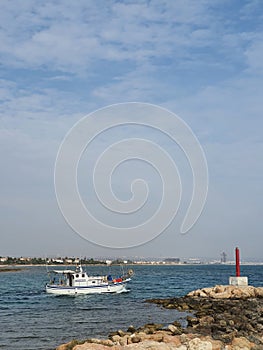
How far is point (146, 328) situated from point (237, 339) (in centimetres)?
715

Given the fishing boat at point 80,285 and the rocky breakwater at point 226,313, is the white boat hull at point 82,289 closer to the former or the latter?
the fishing boat at point 80,285

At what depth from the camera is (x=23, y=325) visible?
3122 centimetres

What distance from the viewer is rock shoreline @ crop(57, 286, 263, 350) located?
19609mm

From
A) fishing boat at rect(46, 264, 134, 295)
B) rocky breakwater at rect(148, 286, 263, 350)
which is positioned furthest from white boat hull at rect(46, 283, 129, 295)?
rocky breakwater at rect(148, 286, 263, 350)

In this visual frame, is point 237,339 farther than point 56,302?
No

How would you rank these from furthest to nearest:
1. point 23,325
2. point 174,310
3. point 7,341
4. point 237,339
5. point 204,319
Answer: point 174,310, point 23,325, point 204,319, point 7,341, point 237,339

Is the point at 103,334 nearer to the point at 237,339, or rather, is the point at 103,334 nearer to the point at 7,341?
the point at 7,341

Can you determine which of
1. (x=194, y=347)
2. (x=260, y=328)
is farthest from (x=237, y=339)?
(x=260, y=328)

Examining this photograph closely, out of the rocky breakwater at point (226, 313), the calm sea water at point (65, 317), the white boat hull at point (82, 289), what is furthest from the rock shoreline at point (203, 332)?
the white boat hull at point (82, 289)

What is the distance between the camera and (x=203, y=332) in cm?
2445

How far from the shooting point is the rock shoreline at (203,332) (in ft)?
64.3

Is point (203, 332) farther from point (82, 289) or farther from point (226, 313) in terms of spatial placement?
point (82, 289)

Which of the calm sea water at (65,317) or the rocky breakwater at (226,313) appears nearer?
the rocky breakwater at (226,313)

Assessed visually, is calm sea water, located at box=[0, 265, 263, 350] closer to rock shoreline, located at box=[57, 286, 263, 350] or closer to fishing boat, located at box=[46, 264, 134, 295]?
fishing boat, located at box=[46, 264, 134, 295]
